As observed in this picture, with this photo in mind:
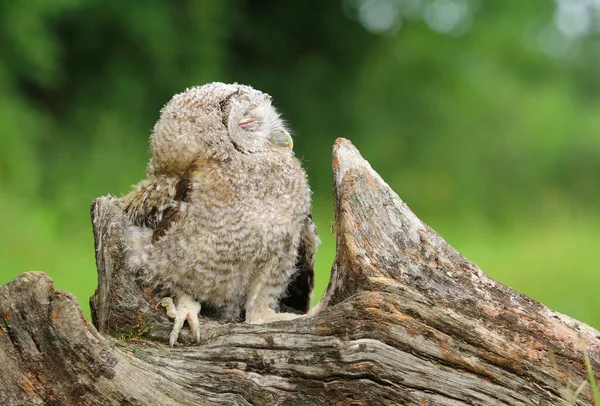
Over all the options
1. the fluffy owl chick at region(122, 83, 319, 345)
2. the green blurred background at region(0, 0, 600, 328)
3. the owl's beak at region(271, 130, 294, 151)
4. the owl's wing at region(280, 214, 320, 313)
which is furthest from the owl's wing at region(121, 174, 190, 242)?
the green blurred background at region(0, 0, 600, 328)

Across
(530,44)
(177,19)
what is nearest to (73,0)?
(177,19)

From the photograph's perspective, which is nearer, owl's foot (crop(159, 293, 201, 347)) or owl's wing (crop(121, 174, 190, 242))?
owl's foot (crop(159, 293, 201, 347))

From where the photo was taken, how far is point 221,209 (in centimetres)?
327

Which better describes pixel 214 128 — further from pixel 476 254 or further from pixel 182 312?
pixel 476 254

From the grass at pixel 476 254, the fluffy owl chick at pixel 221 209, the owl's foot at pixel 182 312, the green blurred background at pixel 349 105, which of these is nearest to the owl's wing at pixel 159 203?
the fluffy owl chick at pixel 221 209

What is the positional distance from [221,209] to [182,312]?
390 mm

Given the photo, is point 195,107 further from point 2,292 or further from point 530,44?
point 530,44

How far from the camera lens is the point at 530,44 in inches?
432

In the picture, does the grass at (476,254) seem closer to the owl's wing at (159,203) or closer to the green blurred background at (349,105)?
the green blurred background at (349,105)

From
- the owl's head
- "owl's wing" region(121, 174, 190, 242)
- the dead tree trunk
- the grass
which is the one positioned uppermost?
the grass

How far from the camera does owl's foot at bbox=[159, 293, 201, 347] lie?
3.20 m

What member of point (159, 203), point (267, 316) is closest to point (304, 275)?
point (267, 316)

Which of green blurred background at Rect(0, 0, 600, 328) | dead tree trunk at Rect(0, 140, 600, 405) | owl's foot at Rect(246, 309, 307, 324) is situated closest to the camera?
dead tree trunk at Rect(0, 140, 600, 405)

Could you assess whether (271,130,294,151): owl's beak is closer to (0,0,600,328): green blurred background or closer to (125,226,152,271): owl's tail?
(125,226,152,271): owl's tail
